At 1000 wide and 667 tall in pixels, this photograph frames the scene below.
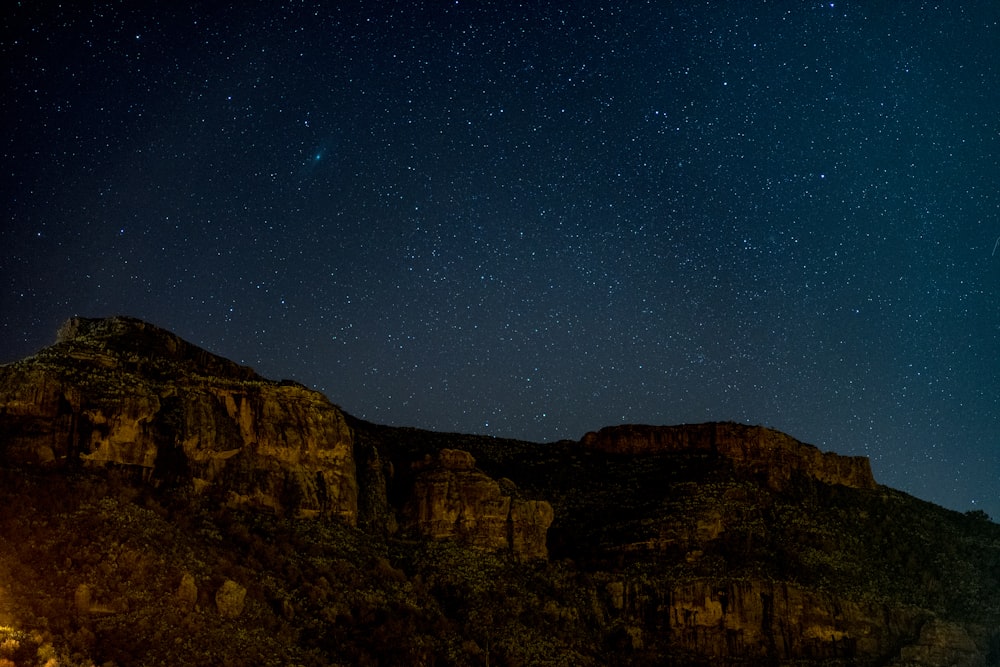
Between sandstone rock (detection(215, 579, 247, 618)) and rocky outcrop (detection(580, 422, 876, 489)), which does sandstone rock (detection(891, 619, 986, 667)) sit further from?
sandstone rock (detection(215, 579, 247, 618))

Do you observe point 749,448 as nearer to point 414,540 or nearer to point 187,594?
point 414,540

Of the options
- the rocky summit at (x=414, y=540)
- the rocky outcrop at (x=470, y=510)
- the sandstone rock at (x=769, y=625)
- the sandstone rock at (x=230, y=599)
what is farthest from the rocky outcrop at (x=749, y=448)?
the sandstone rock at (x=230, y=599)

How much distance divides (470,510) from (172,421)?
20.4m

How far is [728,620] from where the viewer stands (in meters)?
73.4

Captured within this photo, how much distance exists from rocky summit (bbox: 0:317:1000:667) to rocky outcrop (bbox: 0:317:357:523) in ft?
0.38

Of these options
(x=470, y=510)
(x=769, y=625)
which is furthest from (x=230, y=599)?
(x=769, y=625)

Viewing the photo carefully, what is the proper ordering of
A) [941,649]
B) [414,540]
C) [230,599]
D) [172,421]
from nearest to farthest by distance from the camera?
1. [230,599]
2. [172,421]
3. [414,540]
4. [941,649]

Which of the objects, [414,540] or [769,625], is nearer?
[414,540]

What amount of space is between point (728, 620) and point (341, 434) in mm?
27210

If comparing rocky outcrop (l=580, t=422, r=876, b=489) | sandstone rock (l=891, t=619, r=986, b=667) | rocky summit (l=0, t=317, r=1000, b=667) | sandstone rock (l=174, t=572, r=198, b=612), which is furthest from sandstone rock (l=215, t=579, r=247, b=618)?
rocky outcrop (l=580, t=422, r=876, b=489)

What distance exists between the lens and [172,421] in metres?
56.2

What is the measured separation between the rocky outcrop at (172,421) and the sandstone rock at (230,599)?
9.57 metres

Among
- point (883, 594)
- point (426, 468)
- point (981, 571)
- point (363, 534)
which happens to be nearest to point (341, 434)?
point (363, 534)

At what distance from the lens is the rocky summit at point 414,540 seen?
148 feet
